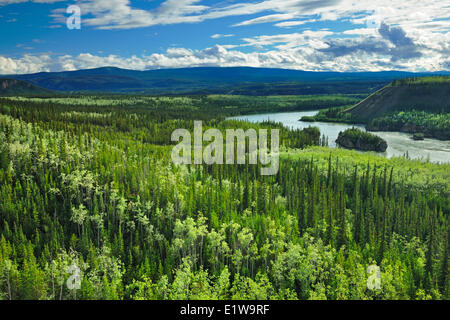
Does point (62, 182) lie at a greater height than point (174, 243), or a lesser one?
greater

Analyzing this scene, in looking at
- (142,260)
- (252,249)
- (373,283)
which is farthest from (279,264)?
(142,260)

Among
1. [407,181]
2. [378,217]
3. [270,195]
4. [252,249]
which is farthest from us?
[407,181]

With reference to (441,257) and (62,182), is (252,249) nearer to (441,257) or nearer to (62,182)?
(441,257)

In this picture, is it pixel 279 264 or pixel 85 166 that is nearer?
pixel 279 264

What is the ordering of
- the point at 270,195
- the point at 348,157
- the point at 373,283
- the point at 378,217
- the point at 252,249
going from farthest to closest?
1. the point at 348,157
2. the point at 270,195
3. the point at 378,217
4. the point at 252,249
5. the point at 373,283

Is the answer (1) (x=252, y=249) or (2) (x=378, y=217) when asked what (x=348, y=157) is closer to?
(2) (x=378, y=217)
